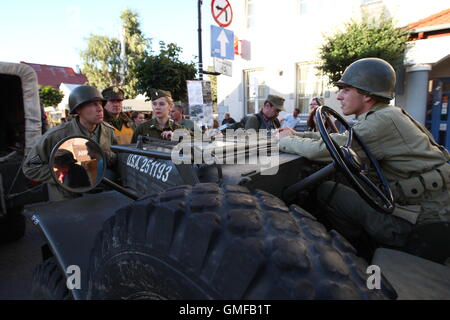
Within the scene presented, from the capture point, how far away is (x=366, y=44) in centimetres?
893

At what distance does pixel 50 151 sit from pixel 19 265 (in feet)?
6.02

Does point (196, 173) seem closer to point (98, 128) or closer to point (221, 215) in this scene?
point (221, 215)

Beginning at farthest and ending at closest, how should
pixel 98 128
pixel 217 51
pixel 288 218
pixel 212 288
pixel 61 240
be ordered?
pixel 217 51 → pixel 98 128 → pixel 61 240 → pixel 288 218 → pixel 212 288

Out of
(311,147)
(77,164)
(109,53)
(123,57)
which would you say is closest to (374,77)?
(311,147)

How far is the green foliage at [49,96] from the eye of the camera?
28750 mm

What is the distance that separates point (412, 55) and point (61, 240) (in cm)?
1120

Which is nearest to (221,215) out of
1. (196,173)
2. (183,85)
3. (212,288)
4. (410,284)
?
(212,288)

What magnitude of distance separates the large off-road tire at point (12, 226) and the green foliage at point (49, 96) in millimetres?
28431

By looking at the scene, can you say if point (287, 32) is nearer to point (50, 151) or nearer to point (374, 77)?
point (374, 77)

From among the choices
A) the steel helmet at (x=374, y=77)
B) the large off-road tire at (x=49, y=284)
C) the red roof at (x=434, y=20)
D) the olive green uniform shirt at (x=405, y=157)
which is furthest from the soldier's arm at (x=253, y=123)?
the red roof at (x=434, y=20)

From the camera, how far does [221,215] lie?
0.95 meters

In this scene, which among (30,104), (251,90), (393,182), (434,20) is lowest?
(393,182)

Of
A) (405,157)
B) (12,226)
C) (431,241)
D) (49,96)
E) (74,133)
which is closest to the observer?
(431,241)

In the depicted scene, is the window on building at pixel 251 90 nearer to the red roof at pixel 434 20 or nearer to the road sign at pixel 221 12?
the red roof at pixel 434 20
